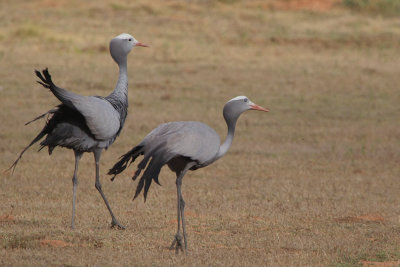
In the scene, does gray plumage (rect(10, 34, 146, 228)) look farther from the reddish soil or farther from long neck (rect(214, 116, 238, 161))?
long neck (rect(214, 116, 238, 161))

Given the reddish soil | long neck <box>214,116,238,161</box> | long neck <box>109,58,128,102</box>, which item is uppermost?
long neck <box>109,58,128,102</box>

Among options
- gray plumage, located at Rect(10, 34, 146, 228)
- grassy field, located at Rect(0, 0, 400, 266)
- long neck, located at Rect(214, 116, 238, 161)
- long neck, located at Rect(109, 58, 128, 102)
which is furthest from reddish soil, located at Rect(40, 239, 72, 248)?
long neck, located at Rect(109, 58, 128, 102)

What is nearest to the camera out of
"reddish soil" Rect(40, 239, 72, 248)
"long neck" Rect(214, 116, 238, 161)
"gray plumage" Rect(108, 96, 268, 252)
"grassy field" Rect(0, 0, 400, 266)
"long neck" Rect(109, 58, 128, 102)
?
"gray plumage" Rect(108, 96, 268, 252)

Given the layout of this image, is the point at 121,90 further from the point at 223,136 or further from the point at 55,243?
the point at 223,136

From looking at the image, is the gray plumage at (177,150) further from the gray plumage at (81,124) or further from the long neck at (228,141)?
the gray plumage at (81,124)

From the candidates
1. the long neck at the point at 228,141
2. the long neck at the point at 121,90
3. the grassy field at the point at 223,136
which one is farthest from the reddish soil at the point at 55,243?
the long neck at the point at 121,90

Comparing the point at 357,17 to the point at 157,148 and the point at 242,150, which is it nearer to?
the point at 242,150

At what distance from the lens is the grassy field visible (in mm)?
7004

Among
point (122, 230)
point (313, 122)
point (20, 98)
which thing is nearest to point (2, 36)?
point (20, 98)

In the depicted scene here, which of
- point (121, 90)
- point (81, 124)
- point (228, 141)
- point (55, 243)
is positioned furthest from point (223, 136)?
point (55, 243)

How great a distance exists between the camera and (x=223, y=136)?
1412 cm

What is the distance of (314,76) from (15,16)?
1289cm

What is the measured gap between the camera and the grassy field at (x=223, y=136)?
7.00 metres

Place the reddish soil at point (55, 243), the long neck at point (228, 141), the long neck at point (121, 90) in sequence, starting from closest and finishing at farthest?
the reddish soil at point (55, 243)
the long neck at point (228, 141)
the long neck at point (121, 90)
